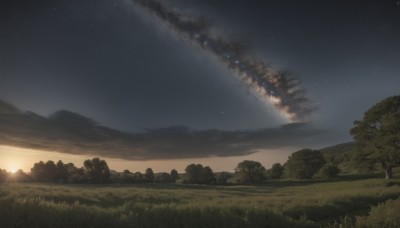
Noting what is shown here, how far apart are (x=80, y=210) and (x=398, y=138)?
50944 millimetres

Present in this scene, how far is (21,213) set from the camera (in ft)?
40.8

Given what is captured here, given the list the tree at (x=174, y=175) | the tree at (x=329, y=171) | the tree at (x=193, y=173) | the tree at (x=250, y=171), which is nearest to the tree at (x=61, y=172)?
the tree at (x=174, y=175)

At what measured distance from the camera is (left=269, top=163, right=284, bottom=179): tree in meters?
99.4

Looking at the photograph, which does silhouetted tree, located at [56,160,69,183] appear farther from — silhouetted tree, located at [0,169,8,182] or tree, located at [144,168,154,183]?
tree, located at [144,168,154,183]

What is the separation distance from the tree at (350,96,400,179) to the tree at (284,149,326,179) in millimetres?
24285

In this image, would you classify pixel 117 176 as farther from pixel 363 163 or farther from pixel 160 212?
pixel 160 212

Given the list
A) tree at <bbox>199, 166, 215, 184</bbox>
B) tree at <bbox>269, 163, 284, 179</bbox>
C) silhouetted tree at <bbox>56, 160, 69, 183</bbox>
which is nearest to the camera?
silhouetted tree at <bbox>56, 160, 69, 183</bbox>

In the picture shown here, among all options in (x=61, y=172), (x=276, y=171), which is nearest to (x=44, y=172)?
(x=61, y=172)

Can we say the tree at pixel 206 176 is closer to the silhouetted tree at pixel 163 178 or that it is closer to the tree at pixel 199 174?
the tree at pixel 199 174

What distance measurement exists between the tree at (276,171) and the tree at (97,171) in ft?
165

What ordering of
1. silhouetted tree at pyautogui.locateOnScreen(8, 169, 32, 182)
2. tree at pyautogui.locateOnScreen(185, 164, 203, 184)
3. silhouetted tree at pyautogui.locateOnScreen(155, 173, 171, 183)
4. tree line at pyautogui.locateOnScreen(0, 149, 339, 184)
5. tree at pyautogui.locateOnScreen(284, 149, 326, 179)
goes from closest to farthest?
tree at pyautogui.locateOnScreen(284, 149, 326, 179) < silhouetted tree at pyautogui.locateOnScreen(8, 169, 32, 182) < tree line at pyautogui.locateOnScreen(0, 149, 339, 184) < tree at pyautogui.locateOnScreen(185, 164, 203, 184) < silhouetted tree at pyautogui.locateOnScreen(155, 173, 171, 183)

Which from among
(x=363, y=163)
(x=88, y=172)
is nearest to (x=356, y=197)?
(x=363, y=163)

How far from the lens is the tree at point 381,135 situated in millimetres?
50219

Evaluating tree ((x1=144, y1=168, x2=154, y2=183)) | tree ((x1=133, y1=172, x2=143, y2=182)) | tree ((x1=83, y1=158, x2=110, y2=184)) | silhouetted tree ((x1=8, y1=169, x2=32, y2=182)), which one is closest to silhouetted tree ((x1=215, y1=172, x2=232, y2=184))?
tree ((x1=144, y1=168, x2=154, y2=183))
